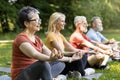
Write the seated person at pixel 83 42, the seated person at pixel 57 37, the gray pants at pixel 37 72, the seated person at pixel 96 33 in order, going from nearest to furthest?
1. the gray pants at pixel 37 72
2. the seated person at pixel 57 37
3. the seated person at pixel 83 42
4. the seated person at pixel 96 33

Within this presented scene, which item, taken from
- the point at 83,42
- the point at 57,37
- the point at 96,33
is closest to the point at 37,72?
the point at 57,37

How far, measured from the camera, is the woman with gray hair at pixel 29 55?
4.15 metres

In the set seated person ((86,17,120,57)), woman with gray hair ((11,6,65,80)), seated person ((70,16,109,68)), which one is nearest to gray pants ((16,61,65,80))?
woman with gray hair ((11,6,65,80))

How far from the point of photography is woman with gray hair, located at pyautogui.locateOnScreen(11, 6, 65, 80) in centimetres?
415

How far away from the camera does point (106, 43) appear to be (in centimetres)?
863

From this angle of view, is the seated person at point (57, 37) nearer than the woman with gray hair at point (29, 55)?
No

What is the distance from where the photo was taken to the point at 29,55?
13.9 ft

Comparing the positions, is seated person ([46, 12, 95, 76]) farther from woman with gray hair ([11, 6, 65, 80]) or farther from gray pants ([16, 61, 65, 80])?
gray pants ([16, 61, 65, 80])

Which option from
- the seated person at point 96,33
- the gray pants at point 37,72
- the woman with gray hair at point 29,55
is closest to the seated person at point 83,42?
the seated person at point 96,33

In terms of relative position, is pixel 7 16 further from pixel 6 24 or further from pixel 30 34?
pixel 30 34

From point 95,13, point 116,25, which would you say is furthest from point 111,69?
point 116,25

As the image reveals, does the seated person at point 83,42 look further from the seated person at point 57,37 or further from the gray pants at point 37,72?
the gray pants at point 37,72

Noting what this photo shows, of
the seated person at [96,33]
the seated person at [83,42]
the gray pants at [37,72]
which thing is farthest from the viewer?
the seated person at [96,33]

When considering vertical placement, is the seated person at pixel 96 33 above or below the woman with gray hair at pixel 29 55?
below
